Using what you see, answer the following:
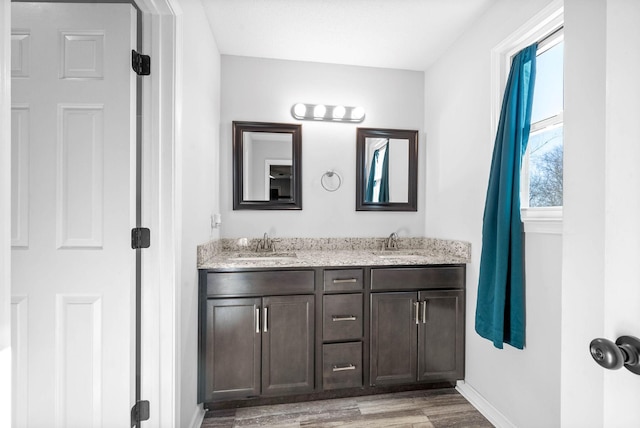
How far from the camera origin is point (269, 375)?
1945mm

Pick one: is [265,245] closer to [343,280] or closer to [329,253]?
[329,253]

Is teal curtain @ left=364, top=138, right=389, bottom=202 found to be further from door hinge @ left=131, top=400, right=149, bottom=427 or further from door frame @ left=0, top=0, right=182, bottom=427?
door hinge @ left=131, top=400, right=149, bottom=427

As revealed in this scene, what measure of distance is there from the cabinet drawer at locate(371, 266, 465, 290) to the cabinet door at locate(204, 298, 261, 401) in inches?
32.5

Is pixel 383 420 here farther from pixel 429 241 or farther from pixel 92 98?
pixel 92 98

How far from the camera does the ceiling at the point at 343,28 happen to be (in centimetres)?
189

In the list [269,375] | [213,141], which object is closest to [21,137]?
[213,141]

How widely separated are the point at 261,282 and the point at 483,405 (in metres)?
1.63

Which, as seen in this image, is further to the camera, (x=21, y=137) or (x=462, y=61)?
(x=462, y=61)

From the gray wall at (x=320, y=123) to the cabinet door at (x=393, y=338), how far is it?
2.44 ft

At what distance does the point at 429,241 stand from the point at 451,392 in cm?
114

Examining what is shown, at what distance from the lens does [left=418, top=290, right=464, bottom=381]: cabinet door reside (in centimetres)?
211

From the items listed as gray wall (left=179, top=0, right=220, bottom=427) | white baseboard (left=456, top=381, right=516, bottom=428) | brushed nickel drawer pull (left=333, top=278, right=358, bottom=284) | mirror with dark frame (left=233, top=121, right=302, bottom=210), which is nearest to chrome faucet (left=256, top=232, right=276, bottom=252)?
mirror with dark frame (left=233, top=121, right=302, bottom=210)

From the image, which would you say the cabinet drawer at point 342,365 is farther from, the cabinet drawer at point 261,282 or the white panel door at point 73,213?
the white panel door at point 73,213

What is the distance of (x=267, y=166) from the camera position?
101 inches
